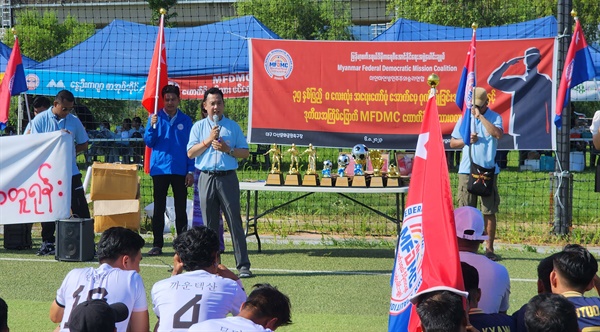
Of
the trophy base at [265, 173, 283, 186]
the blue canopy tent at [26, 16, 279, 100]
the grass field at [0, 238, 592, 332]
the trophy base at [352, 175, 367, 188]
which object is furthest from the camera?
the blue canopy tent at [26, 16, 279, 100]

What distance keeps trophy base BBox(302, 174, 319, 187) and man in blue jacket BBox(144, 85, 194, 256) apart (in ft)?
4.27

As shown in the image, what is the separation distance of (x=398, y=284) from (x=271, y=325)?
0.89 meters

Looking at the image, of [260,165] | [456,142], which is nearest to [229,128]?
[456,142]

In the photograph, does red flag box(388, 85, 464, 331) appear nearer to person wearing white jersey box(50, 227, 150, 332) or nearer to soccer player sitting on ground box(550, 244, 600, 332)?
soccer player sitting on ground box(550, 244, 600, 332)

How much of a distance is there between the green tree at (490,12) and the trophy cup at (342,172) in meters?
14.6

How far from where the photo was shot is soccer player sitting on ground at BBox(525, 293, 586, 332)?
371cm

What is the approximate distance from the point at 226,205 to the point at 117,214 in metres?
3.00

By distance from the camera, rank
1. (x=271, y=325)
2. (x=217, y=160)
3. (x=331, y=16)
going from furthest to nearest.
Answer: (x=331, y=16), (x=217, y=160), (x=271, y=325)

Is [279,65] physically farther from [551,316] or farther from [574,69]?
[551,316]

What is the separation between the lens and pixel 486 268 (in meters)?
4.86

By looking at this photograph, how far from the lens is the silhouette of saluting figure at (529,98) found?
10.8m

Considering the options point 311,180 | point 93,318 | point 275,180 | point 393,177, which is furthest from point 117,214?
point 93,318

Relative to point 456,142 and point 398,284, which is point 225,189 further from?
point 398,284

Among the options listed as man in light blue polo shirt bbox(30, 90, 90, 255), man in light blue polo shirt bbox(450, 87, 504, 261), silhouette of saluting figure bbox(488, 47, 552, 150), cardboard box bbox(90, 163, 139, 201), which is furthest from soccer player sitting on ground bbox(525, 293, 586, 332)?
cardboard box bbox(90, 163, 139, 201)
